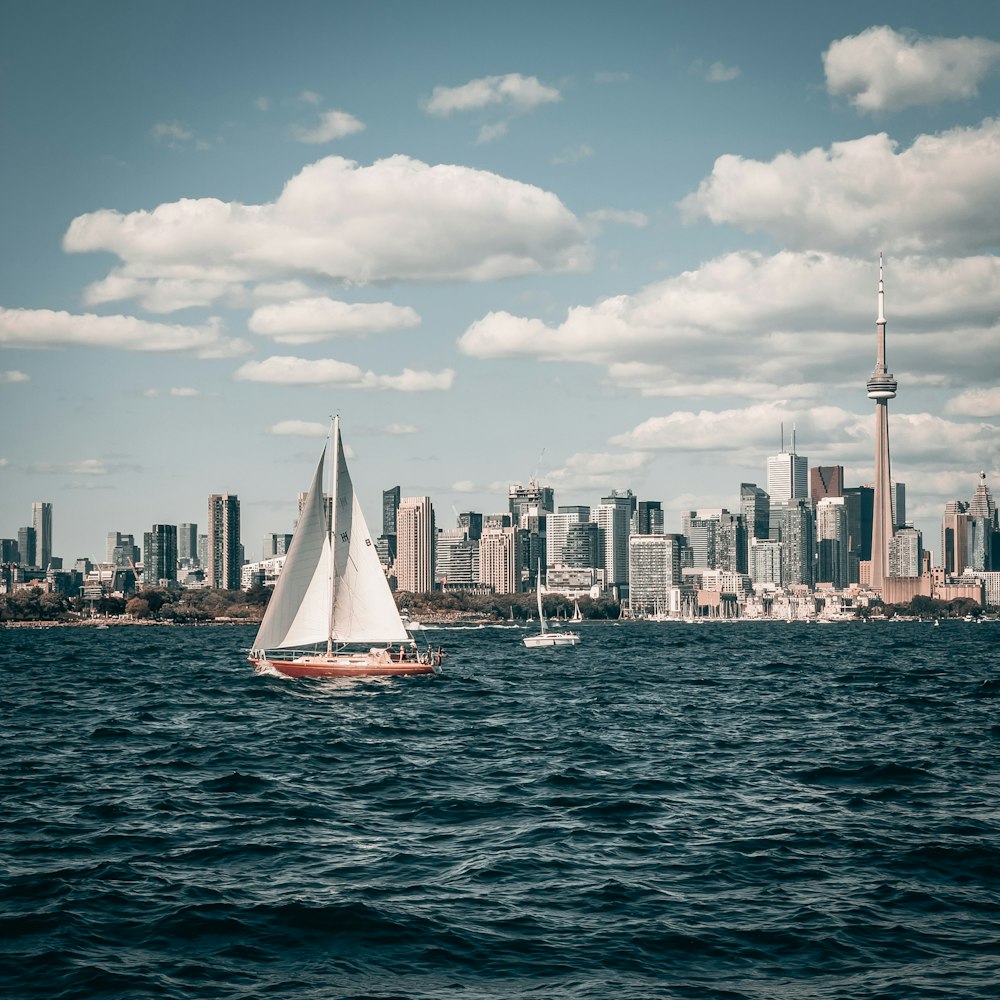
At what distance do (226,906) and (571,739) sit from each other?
31.8 meters

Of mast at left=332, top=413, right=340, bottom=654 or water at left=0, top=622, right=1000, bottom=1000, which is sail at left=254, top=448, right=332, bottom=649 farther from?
water at left=0, top=622, right=1000, bottom=1000

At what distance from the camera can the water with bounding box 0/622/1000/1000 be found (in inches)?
856

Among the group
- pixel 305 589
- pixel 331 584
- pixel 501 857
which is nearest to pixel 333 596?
pixel 331 584

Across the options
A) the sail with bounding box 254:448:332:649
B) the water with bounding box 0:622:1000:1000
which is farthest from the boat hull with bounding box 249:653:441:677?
the water with bounding box 0:622:1000:1000

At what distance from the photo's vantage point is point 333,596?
3583 inches

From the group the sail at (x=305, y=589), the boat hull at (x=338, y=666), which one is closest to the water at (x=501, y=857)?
the sail at (x=305, y=589)

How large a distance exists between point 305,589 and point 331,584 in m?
1.94

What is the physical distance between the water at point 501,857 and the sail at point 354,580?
83.9 feet

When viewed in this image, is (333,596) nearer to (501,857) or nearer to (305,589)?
(305,589)

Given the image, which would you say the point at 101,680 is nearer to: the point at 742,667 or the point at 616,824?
the point at 742,667

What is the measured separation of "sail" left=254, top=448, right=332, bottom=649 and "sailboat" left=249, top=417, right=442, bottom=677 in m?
0.06

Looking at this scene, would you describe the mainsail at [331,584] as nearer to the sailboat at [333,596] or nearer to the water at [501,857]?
the sailboat at [333,596]

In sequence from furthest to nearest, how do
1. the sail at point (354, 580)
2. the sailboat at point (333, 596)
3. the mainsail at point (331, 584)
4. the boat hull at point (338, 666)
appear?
the sail at point (354, 580)
the boat hull at point (338, 666)
the sailboat at point (333, 596)
the mainsail at point (331, 584)

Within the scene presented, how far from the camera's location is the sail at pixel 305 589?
87.0 meters
